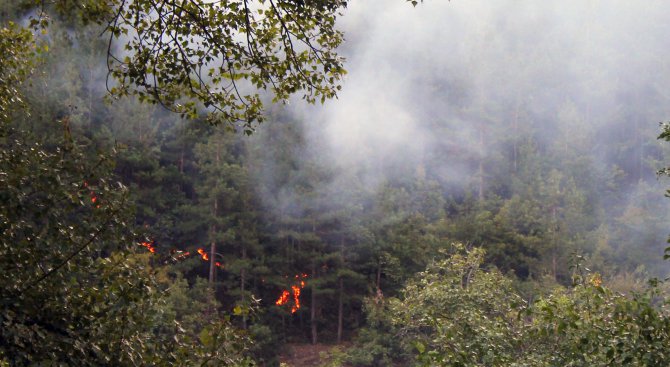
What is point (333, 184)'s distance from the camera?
99.0 ft

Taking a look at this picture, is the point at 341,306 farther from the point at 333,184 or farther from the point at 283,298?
the point at 333,184

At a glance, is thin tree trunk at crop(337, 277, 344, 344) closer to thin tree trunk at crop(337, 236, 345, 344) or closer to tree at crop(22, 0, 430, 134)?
thin tree trunk at crop(337, 236, 345, 344)

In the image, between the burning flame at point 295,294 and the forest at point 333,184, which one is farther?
the burning flame at point 295,294

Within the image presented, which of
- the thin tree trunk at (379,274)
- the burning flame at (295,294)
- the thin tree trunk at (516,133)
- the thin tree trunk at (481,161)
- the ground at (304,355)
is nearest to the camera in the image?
the ground at (304,355)

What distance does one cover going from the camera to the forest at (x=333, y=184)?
518cm

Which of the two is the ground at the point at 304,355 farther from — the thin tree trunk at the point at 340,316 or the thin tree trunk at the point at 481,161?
the thin tree trunk at the point at 481,161

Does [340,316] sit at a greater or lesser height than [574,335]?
greater

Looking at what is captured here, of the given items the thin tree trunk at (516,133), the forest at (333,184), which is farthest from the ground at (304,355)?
the thin tree trunk at (516,133)

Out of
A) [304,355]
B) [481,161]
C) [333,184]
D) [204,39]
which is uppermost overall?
[481,161]

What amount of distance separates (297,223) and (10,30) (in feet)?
76.3


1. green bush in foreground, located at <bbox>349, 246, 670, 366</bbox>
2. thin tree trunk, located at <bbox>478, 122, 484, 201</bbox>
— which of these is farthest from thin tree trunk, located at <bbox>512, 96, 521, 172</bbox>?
green bush in foreground, located at <bbox>349, 246, 670, 366</bbox>

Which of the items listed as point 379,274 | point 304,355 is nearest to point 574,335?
point 304,355

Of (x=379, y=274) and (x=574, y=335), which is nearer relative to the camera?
(x=574, y=335)

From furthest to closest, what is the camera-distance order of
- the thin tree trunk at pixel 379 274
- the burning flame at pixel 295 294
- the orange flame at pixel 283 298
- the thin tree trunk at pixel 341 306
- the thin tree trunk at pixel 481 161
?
the thin tree trunk at pixel 481 161 → the thin tree trunk at pixel 379 274 → the thin tree trunk at pixel 341 306 → the burning flame at pixel 295 294 → the orange flame at pixel 283 298
